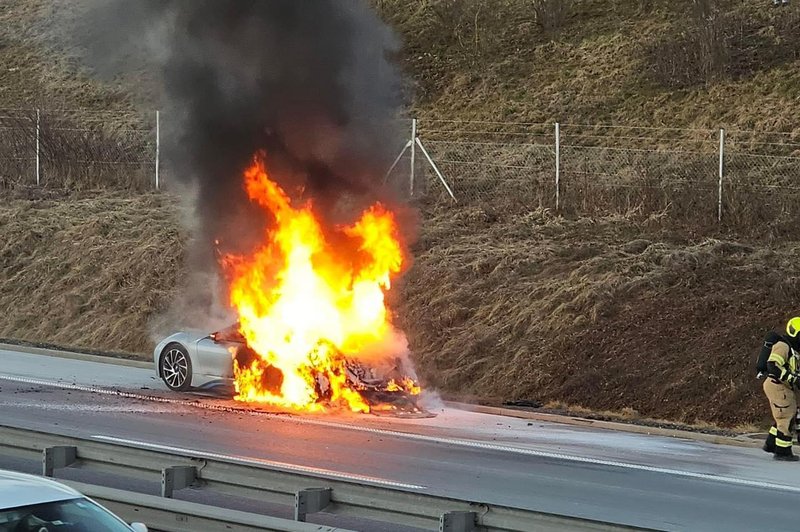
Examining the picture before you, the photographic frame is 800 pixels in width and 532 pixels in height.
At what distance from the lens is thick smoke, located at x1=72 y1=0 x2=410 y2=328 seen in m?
18.5

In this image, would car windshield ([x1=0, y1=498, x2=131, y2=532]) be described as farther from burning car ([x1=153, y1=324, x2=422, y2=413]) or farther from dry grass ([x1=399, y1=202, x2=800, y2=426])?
dry grass ([x1=399, y1=202, x2=800, y2=426])

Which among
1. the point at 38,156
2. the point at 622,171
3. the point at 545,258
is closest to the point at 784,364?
the point at 545,258

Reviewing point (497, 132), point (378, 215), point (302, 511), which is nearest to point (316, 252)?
point (378, 215)

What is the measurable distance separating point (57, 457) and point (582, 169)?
58.4 feet

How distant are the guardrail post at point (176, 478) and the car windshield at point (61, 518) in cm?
286

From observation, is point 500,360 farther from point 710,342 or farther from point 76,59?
point 76,59

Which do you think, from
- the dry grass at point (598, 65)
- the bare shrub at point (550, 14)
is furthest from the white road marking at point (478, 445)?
the bare shrub at point (550, 14)

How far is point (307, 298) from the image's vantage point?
17203mm

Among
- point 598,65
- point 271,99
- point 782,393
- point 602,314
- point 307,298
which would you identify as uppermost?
point 598,65

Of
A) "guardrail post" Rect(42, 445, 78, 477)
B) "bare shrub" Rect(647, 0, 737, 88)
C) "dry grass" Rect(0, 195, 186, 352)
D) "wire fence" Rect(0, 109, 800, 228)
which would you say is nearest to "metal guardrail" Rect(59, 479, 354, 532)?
"guardrail post" Rect(42, 445, 78, 477)

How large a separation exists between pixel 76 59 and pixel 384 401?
28.5 meters

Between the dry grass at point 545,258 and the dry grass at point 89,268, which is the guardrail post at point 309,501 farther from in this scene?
the dry grass at point 89,268

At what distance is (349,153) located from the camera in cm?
1880

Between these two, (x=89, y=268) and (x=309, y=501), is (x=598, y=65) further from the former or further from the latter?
(x=309, y=501)
